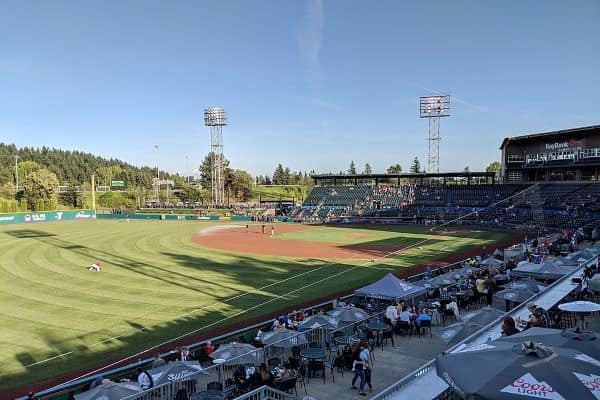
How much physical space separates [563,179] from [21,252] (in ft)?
214

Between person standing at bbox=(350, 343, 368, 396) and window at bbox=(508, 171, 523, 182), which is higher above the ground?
window at bbox=(508, 171, 523, 182)

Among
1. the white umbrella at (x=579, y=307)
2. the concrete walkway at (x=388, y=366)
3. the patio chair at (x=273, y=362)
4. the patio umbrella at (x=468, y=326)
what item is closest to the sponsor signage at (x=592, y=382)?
the white umbrella at (x=579, y=307)

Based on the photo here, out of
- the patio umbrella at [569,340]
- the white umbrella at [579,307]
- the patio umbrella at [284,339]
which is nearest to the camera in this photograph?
the patio umbrella at [569,340]

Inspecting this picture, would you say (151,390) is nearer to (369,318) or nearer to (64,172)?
(369,318)

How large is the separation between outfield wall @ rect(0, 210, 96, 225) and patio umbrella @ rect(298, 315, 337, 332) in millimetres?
75804

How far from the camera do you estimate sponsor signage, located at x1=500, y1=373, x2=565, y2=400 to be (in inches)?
253

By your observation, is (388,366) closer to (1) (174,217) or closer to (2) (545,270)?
(2) (545,270)

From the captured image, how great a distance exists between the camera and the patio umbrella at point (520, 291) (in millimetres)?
17328

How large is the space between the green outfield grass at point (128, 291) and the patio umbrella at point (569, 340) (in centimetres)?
1377

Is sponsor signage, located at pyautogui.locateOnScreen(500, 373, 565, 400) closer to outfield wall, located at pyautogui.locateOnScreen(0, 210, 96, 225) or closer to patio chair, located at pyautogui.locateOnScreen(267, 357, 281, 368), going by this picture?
patio chair, located at pyautogui.locateOnScreen(267, 357, 281, 368)

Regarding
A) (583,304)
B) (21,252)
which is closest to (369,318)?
(583,304)

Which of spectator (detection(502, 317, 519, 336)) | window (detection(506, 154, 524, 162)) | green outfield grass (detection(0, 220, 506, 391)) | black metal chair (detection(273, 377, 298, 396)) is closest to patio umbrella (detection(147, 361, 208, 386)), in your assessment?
black metal chair (detection(273, 377, 298, 396))

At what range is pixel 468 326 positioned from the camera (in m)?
13.5

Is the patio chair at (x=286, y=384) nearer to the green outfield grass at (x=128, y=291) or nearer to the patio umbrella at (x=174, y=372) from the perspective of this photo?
the patio umbrella at (x=174, y=372)
